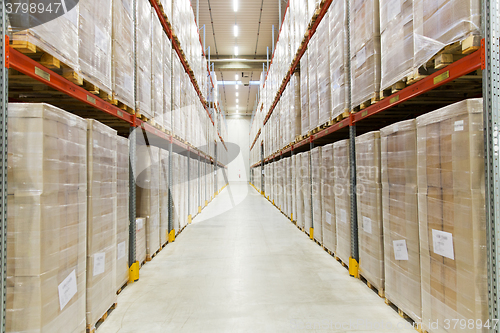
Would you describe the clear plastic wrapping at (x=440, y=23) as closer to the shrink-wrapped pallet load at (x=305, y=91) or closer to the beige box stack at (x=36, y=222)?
the beige box stack at (x=36, y=222)

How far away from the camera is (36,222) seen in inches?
66.3

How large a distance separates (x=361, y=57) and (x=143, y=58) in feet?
9.48

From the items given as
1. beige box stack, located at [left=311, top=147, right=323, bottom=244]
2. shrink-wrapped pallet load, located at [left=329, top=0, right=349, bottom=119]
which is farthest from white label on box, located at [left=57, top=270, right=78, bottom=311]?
beige box stack, located at [left=311, top=147, right=323, bottom=244]

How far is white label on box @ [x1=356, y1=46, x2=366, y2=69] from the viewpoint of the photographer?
3139mm

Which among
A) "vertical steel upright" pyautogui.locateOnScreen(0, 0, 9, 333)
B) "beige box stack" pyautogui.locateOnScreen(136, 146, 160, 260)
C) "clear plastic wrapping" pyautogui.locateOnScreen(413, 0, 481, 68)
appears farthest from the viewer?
"beige box stack" pyautogui.locateOnScreen(136, 146, 160, 260)

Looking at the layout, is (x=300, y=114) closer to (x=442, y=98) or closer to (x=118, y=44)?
(x=442, y=98)

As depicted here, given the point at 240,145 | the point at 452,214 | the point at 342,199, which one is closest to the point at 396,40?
the point at 452,214

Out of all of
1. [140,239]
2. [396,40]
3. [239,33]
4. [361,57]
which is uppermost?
[239,33]

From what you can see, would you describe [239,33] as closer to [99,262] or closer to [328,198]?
[328,198]

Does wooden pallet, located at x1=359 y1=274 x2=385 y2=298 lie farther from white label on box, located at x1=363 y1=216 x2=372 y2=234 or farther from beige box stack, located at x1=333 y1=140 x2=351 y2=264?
white label on box, located at x1=363 y1=216 x2=372 y2=234

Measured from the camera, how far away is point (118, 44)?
2.97 metres

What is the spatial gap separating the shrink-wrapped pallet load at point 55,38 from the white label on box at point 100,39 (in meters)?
0.30

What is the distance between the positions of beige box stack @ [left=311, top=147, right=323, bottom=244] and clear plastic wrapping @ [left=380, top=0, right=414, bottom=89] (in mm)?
2138

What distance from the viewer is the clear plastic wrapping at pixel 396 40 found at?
2381 millimetres
